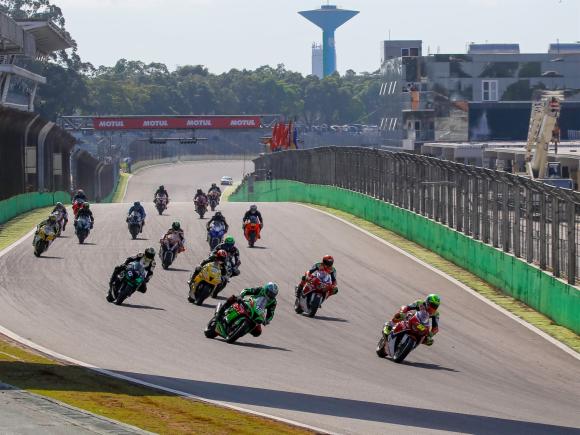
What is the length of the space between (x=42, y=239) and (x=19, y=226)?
1118 cm

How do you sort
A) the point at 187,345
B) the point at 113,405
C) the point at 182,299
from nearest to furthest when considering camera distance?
the point at 113,405
the point at 187,345
the point at 182,299

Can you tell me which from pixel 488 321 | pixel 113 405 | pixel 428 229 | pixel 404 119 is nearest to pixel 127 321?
pixel 488 321

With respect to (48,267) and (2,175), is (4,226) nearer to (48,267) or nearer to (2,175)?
(2,175)

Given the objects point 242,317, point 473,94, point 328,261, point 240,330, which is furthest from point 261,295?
point 473,94

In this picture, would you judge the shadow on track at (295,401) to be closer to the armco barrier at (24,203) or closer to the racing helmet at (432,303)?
the racing helmet at (432,303)

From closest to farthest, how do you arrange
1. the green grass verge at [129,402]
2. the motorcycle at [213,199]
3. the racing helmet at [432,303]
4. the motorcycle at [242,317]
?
the green grass verge at [129,402] → the racing helmet at [432,303] → the motorcycle at [242,317] → the motorcycle at [213,199]

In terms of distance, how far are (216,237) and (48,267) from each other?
5.26 m

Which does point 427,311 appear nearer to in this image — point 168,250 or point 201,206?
point 168,250

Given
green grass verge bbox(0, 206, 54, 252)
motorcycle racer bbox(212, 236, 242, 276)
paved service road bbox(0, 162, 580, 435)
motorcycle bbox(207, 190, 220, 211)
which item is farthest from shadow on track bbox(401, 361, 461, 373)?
motorcycle bbox(207, 190, 220, 211)

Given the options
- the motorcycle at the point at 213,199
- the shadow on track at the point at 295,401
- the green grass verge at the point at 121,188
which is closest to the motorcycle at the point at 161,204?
the motorcycle at the point at 213,199

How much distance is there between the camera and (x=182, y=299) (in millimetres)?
27922

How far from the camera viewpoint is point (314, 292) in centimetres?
2647

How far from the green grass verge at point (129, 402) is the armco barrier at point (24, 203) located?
3006 cm

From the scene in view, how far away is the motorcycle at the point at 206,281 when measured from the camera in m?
26.9
